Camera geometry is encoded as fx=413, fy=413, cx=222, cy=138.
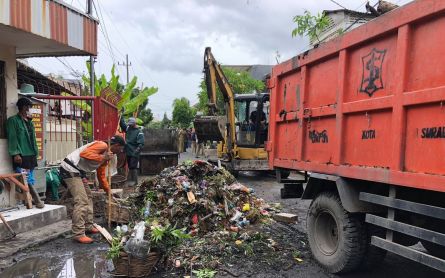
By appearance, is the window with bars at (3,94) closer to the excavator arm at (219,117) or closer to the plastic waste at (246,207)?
the plastic waste at (246,207)

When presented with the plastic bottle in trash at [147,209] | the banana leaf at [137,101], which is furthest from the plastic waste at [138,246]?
the banana leaf at [137,101]

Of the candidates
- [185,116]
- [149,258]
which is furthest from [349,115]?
[185,116]

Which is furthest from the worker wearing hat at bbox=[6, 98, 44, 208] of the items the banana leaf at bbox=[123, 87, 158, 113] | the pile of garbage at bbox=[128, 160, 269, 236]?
the banana leaf at bbox=[123, 87, 158, 113]

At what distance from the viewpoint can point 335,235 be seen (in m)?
4.76

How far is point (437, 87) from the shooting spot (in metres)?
3.09

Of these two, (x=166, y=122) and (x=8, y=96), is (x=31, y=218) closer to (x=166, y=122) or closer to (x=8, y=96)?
(x=8, y=96)

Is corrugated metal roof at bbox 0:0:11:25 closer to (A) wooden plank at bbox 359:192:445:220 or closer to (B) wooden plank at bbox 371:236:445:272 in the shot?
(A) wooden plank at bbox 359:192:445:220

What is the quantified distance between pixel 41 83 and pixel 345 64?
936cm


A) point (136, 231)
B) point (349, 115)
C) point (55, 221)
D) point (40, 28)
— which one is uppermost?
point (40, 28)

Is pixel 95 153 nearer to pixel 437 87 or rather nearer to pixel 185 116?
pixel 437 87

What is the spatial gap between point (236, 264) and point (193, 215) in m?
1.65

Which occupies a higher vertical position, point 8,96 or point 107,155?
point 8,96

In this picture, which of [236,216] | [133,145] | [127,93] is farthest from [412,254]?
[127,93]

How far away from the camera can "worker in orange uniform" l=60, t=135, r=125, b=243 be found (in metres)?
5.90
